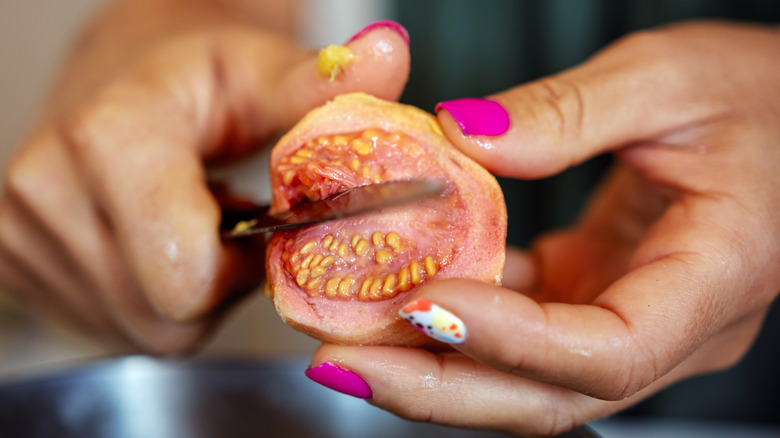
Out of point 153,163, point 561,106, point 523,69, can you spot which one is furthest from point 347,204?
point 523,69

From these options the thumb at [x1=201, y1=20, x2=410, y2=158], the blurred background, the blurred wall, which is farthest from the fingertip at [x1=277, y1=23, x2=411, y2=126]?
the blurred wall

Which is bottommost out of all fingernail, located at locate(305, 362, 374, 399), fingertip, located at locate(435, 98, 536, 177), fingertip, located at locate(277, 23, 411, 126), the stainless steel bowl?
the stainless steel bowl

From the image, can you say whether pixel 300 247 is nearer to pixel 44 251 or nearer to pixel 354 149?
pixel 354 149

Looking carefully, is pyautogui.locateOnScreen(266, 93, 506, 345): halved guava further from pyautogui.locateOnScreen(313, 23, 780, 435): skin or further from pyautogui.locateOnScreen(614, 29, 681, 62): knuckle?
pyautogui.locateOnScreen(614, 29, 681, 62): knuckle

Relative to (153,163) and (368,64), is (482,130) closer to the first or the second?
(368,64)

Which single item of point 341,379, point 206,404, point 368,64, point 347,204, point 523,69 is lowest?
point 206,404

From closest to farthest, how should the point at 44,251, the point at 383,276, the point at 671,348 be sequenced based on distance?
the point at 671,348 < the point at 383,276 < the point at 44,251

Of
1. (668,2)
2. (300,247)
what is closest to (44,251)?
(300,247)
